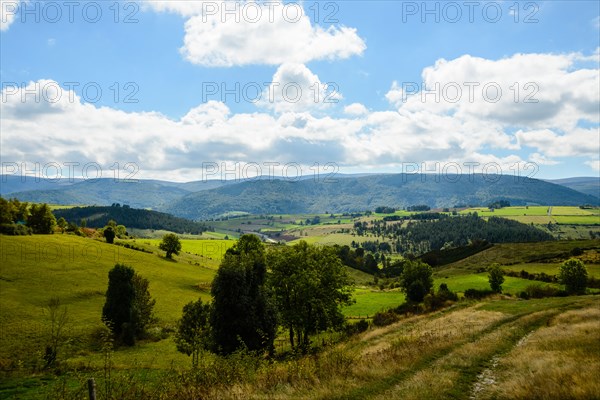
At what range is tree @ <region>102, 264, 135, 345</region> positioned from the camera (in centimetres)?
5862

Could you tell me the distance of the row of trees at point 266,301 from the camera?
4069cm

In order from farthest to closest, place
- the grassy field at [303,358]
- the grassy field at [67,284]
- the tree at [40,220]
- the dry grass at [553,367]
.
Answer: the tree at [40,220] < the grassy field at [67,284] < the grassy field at [303,358] < the dry grass at [553,367]

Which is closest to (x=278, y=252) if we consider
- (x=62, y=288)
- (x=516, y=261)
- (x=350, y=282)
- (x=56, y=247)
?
(x=350, y=282)

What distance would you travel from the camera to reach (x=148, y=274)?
9475 cm

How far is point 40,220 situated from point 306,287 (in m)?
99.5

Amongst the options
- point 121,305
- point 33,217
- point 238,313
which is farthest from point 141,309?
point 33,217

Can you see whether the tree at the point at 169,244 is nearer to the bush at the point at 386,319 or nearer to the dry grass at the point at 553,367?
the bush at the point at 386,319

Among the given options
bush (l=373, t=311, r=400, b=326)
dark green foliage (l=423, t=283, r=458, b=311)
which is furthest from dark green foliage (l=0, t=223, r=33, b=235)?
dark green foliage (l=423, t=283, r=458, b=311)

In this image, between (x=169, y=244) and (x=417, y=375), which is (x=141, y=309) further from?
(x=169, y=244)

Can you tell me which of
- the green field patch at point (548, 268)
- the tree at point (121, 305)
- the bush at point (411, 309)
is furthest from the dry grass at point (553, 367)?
the green field patch at point (548, 268)

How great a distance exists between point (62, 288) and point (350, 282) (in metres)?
56.1

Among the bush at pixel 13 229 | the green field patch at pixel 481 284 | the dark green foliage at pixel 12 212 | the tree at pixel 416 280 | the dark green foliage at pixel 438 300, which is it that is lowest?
the green field patch at pixel 481 284

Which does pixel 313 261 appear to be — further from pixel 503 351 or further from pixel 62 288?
pixel 62 288

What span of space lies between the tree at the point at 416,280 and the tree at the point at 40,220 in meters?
104
